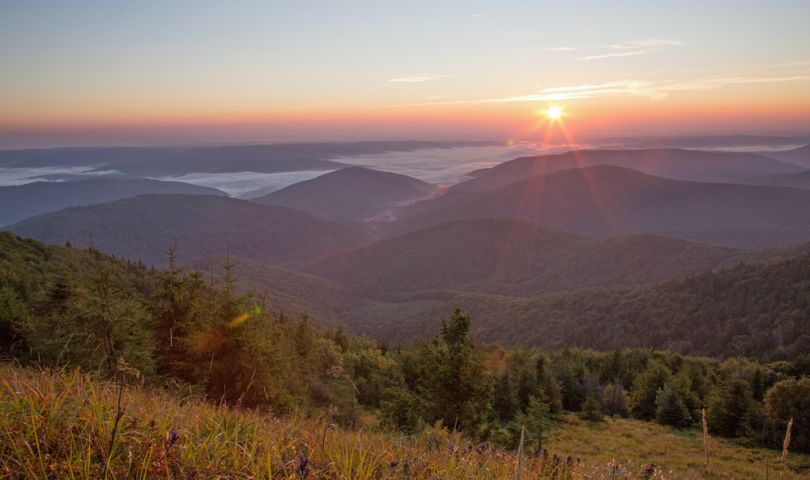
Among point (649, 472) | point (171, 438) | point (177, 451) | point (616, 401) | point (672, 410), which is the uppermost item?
point (171, 438)

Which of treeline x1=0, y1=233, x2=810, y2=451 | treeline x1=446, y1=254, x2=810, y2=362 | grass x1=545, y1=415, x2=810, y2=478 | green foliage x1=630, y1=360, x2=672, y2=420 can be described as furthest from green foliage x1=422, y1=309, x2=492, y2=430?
treeline x1=446, y1=254, x2=810, y2=362

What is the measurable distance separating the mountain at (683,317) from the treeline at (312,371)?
4751 cm

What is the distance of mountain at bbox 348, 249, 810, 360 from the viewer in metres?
84.0

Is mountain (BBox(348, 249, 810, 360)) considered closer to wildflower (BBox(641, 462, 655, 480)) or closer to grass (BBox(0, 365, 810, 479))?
wildflower (BBox(641, 462, 655, 480))

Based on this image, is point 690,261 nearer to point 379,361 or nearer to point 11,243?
point 379,361

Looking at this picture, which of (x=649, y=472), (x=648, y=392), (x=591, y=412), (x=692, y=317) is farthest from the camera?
(x=692, y=317)

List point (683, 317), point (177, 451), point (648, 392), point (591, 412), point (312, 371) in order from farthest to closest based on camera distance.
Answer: point (683, 317) < point (312, 371) < point (648, 392) < point (591, 412) < point (177, 451)

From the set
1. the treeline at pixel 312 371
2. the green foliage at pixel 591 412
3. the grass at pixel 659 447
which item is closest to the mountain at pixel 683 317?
the treeline at pixel 312 371

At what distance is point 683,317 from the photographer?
104 metres

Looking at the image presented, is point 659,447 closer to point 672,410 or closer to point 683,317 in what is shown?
point 672,410

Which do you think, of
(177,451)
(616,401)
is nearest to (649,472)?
(177,451)

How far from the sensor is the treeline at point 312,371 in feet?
50.2

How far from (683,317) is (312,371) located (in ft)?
327

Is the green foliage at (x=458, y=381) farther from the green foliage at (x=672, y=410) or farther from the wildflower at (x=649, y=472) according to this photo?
the green foliage at (x=672, y=410)
